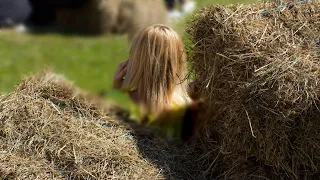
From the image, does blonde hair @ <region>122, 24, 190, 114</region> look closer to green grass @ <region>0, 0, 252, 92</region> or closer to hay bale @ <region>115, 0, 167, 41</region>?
green grass @ <region>0, 0, 252, 92</region>

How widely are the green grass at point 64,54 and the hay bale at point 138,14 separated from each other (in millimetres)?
298

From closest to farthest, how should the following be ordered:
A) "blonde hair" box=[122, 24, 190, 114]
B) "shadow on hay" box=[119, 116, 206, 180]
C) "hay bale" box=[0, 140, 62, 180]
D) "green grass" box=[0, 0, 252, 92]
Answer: "hay bale" box=[0, 140, 62, 180] < "shadow on hay" box=[119, 116, 206, 180] < "blonde hair" box=[122, 24, 190, 114] < "green grass" box=[0, 0, 252, 92]

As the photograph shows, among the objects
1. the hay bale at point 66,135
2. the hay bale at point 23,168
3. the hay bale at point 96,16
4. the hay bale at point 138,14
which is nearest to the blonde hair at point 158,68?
the hay bale at point 66,135

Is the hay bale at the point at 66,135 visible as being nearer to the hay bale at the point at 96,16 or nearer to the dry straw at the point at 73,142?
the dry straw at the point at 73,142

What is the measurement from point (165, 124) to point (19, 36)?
150 inches

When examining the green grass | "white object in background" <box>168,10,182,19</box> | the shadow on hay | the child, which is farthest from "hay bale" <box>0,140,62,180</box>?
"white object in background" <box>168,10,182,19</box>

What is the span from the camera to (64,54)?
19.9 feet

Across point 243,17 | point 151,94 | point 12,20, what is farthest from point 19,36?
point 243,17

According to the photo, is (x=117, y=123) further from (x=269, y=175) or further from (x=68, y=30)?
(x=68, y=30)

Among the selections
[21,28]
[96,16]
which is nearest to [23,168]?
[21,28]

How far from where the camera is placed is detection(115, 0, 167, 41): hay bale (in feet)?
24.3

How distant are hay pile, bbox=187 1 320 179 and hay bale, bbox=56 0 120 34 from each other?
4.52 m

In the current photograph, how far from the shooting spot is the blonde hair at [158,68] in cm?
312

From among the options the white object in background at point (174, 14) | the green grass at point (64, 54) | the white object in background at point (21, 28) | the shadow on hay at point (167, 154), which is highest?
the white object in background at point (21, 28)
